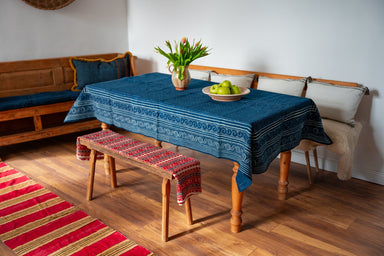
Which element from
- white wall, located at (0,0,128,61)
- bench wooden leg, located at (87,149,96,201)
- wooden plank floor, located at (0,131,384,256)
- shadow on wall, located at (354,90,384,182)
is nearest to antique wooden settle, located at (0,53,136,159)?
white wall, located at (0,0,128,61)

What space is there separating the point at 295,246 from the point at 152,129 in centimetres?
126

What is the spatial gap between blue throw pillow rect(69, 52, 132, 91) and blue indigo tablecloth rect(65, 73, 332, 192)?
4.25 feet

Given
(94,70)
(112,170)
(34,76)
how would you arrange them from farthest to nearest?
(94,70)
(34,76)
(112,170)

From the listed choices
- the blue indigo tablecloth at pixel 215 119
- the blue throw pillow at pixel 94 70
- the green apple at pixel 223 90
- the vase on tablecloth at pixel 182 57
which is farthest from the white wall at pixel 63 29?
the green apple at pixel 223 90

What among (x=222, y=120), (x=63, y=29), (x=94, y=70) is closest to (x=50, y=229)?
(x=222, y=120)

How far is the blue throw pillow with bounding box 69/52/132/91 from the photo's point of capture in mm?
4297

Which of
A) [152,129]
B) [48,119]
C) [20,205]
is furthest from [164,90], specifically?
[48,119]

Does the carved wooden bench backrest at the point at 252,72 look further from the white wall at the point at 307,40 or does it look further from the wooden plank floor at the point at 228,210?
the wooden plank floor at the point at 228,210

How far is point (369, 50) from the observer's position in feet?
9.74

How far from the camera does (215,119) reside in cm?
221

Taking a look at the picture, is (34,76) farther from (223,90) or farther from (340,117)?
(340,117)

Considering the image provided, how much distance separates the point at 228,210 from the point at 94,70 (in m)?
2.61

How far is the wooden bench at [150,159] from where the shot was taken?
88.0 inches

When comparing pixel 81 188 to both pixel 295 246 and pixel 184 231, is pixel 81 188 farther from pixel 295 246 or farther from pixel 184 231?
pixel 295 246
